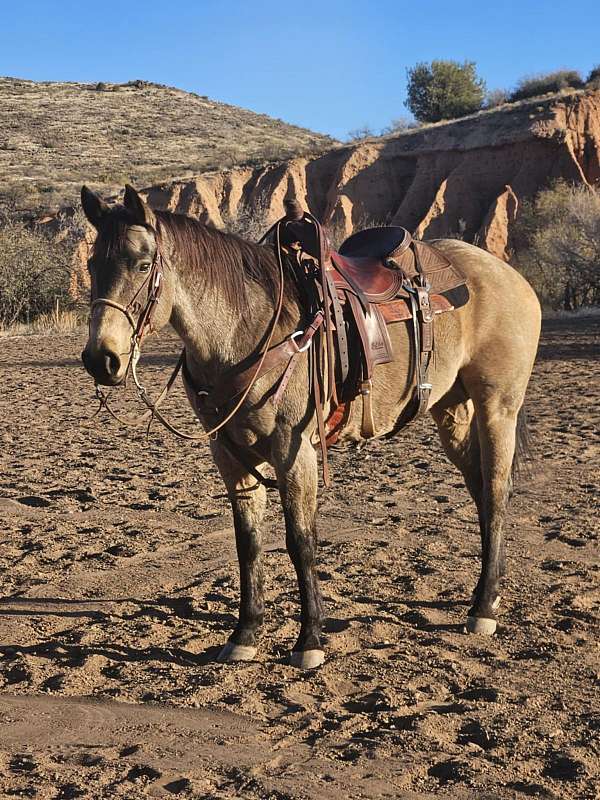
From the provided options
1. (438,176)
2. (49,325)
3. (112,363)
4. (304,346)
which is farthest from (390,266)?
(438,176)

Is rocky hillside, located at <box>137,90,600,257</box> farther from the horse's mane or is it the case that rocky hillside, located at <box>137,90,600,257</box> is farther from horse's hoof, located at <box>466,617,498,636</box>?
the horse's mane

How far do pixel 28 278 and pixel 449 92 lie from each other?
41431 mm

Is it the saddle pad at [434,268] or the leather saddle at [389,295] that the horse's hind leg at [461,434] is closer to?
the leather saddle at [389,295]

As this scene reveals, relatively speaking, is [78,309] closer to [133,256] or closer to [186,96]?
[133,256]

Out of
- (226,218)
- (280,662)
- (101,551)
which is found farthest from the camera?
(226,218)

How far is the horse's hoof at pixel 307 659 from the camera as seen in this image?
4188 mm

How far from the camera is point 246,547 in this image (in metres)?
4.51

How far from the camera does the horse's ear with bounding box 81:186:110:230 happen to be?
3.82 metres

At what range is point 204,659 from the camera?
14.4ft

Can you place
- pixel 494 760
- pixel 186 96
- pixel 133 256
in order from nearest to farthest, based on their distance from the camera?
pixel 494 760 → pixel 133 256 → pixel 186 96

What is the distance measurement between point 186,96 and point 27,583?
66324 mm

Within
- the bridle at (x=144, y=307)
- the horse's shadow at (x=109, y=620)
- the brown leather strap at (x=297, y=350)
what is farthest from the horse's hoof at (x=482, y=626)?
the bridle at (x=144, y=307)

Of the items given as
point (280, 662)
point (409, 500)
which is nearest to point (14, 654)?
point (280, 662)

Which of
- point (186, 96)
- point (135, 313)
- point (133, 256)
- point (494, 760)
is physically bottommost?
point (494, 760)
